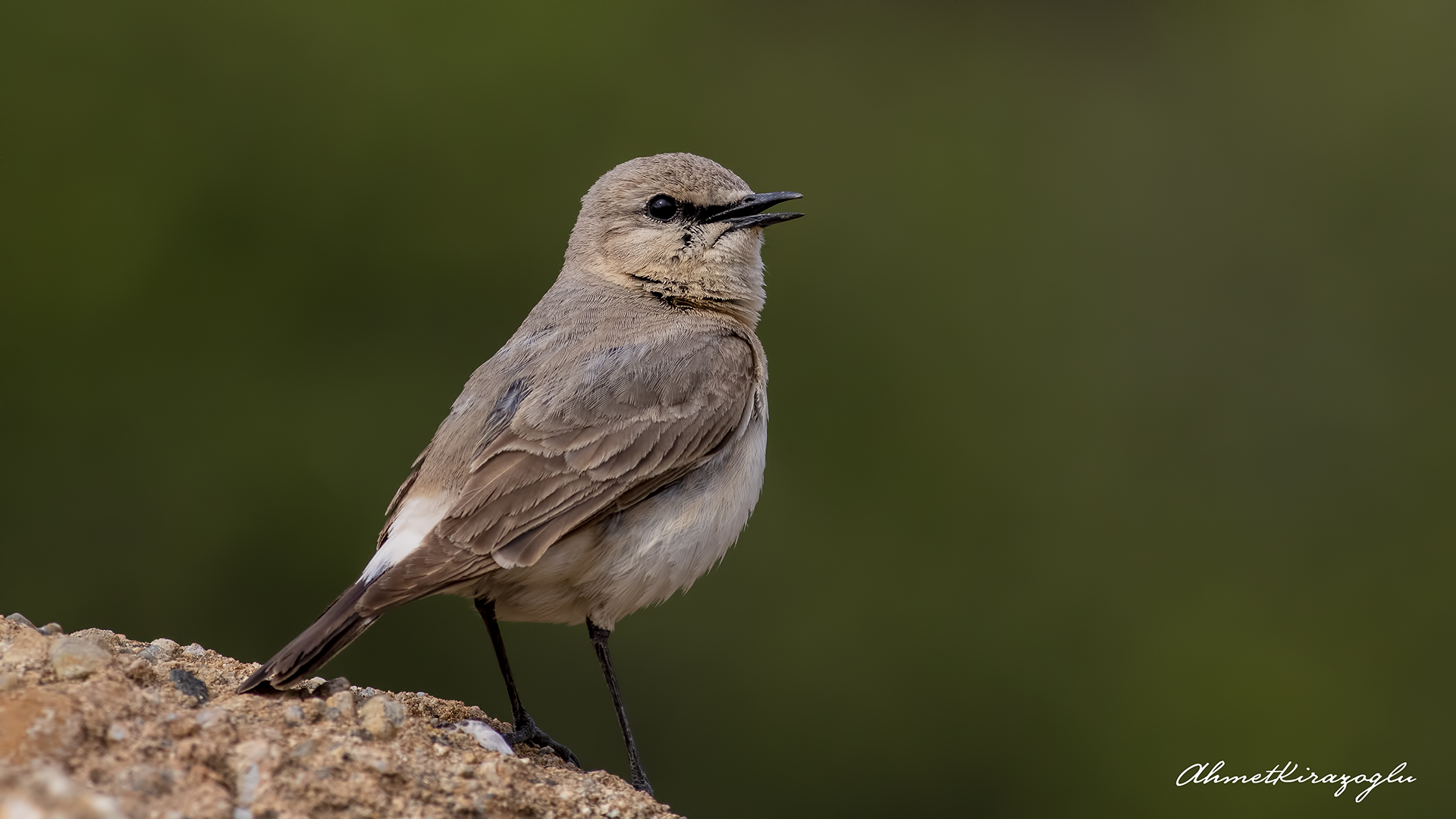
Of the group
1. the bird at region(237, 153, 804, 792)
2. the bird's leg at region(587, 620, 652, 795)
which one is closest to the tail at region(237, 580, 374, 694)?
the bird at region(237, 153, 804, 792)

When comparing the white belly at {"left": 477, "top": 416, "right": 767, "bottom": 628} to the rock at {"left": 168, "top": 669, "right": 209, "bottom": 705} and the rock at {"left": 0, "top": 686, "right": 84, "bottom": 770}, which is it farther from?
→ the rock at {"left": 0, "top": 686, "right": 84, "bottom": 770}

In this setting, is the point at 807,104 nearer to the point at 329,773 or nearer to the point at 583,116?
the point at 583,116

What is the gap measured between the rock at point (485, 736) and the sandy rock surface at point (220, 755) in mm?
75

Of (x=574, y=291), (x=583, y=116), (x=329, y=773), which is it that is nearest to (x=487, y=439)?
(x=574, y=291)

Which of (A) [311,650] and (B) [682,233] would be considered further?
(B) [682,233]

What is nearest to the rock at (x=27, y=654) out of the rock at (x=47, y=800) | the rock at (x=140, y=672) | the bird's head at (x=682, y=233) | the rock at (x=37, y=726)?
the rock at (x=140, y=672)

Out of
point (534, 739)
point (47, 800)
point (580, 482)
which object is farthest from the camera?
point (534, 739)

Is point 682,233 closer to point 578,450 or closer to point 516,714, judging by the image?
point 578,450

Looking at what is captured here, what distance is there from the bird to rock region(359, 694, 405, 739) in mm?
246

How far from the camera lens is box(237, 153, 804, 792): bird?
5129 mm

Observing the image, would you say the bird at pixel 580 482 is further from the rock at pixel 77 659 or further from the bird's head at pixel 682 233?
the rock at pixel 77 659

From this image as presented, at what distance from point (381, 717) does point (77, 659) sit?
98 centimetres

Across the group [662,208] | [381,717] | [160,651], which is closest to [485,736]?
[381,717]

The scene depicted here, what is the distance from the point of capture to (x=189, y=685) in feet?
15.2
